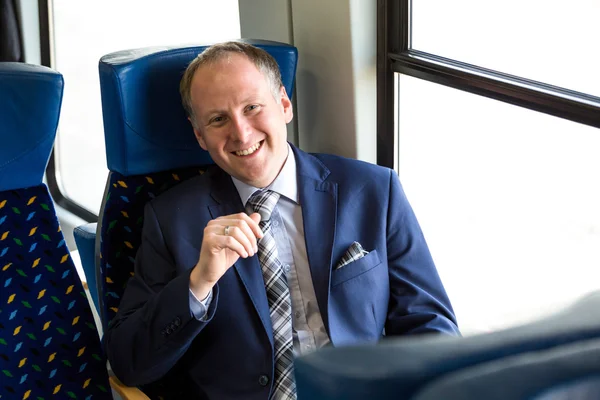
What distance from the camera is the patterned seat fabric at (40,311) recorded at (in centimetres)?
193

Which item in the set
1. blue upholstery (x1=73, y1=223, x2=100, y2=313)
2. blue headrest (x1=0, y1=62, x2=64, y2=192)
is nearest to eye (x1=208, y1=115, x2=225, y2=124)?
blue headrest (x1=0, y1=62, x2=64, y2=192)

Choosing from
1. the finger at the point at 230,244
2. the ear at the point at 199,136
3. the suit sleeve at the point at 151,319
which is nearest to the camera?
the finger at the point at 230,244

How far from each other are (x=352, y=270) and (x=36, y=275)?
0.76 meters

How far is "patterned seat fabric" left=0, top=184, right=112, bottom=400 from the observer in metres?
1.93

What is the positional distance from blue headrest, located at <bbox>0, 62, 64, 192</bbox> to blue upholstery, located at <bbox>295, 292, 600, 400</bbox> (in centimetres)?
150

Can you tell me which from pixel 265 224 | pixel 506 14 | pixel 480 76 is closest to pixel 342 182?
pixel 265 224

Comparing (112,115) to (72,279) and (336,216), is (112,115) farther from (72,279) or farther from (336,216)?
(336,216)

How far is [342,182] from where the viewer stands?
1985 mm

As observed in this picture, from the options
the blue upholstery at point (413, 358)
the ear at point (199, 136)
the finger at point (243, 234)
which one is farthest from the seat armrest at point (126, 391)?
the blue upholstery at point (413, 358)

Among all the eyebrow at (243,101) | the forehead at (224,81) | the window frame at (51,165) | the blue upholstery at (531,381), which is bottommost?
the window frame at (51,165)

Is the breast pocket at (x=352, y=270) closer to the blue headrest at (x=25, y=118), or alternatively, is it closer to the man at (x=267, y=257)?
the man at (x=267, y=257)

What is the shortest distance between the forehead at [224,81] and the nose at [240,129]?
0.05m

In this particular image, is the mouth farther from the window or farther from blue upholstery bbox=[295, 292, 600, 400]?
blue upholstery bbox=[295, 292, 600, 400]

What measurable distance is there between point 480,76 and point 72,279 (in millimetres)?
1105
